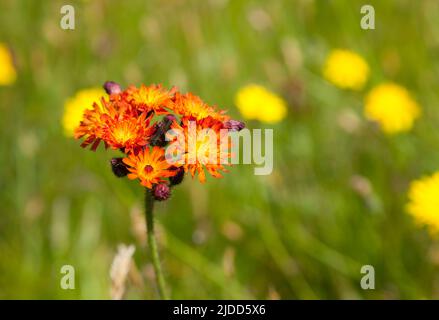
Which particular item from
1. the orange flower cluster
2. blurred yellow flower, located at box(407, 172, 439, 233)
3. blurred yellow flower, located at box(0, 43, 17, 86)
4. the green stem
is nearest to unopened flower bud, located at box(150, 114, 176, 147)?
the orange flower cluster

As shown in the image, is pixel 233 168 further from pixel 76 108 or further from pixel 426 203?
pixel 426 203

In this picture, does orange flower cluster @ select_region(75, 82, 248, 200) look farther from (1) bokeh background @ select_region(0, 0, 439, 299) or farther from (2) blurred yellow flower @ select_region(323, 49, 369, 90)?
(2) blurred yellow flower @ select_region(323, 49, 369, 90)

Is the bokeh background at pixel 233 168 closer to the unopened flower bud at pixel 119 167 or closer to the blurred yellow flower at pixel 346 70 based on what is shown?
the blurred yellow flower at pixel 346 70

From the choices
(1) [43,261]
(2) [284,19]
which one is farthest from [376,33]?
(1) [43,261]

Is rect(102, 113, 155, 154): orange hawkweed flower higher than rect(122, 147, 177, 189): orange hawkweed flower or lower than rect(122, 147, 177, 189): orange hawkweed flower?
higher
